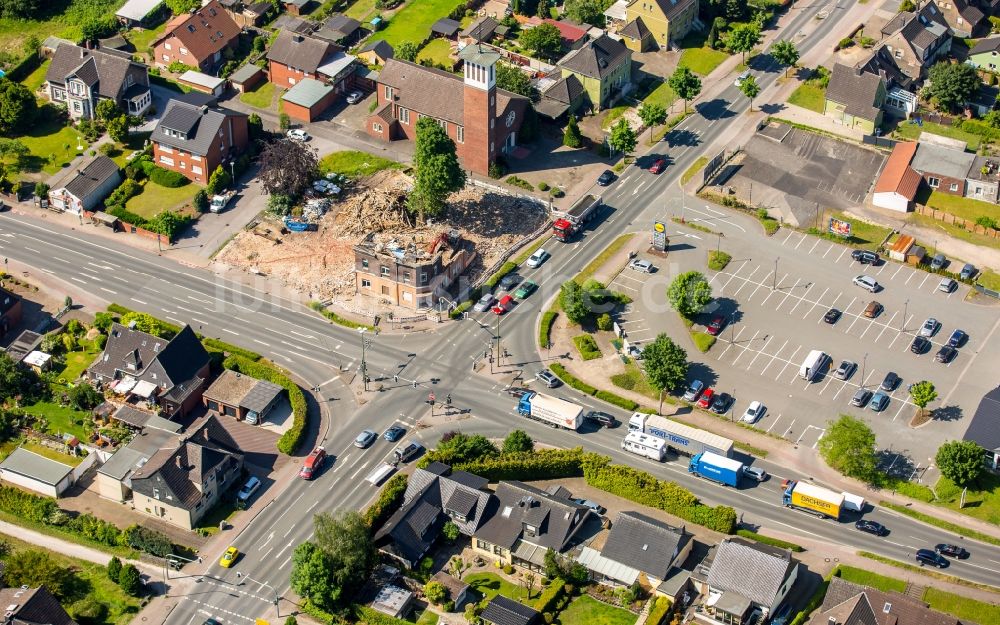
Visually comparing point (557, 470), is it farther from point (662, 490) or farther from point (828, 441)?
point (828, 441)

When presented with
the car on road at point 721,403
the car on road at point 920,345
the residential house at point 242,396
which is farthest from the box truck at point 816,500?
the residential house at point 242,396

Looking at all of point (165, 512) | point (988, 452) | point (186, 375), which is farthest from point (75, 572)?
point (988, 452)

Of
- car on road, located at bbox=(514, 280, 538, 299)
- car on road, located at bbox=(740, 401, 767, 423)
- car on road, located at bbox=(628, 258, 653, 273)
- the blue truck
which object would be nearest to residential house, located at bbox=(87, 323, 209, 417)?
car on road, located at bbox=(514, 280, 538, 299)

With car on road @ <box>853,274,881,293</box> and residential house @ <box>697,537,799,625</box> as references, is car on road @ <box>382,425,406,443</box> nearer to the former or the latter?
residential house @ <box>697,537,799,625</box>

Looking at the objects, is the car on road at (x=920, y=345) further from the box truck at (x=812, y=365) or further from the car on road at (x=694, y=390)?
the car on road at (x=694, y=390)

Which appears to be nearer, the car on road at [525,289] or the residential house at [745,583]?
the residential house at [745,583]
